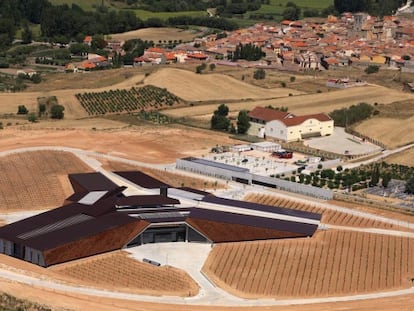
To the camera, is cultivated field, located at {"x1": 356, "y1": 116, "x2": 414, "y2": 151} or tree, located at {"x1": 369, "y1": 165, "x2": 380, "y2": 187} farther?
cultivated field, located at {"x1": 356, "y1": 116, "x2": 414, "y2": 151}

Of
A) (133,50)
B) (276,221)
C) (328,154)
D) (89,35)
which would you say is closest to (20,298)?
(276,221)

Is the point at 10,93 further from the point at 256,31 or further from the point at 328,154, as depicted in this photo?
the point at 256,31

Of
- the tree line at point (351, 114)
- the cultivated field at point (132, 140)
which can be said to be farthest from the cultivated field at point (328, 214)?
the tree line at point (351, 114)

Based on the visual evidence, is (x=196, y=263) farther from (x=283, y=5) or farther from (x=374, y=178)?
(x=283, y=5)

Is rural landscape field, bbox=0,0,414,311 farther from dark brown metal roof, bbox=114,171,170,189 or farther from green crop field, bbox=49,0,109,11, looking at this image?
green crop field, bbox=49,0,109,11

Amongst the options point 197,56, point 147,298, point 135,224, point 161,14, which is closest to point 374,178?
point 135,224

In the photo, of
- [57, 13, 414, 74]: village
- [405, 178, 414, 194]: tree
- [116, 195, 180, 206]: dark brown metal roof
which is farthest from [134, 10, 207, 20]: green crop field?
[116, 195, 180, 206]: dark brown metal roof

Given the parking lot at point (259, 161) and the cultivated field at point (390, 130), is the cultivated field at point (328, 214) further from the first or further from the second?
the cultivated field at point (390, 130)
